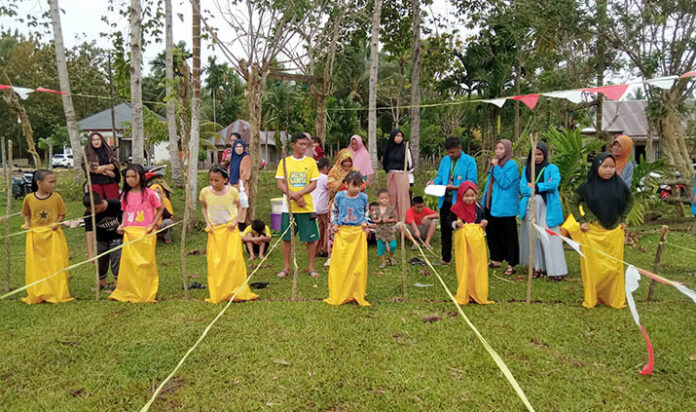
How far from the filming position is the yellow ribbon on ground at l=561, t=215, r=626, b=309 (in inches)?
189

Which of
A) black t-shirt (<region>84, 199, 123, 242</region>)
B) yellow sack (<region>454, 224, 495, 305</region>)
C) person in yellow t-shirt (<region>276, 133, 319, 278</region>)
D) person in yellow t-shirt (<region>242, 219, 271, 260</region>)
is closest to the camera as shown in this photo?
yellow sack (<region>454, 224, 495, 305</region>)

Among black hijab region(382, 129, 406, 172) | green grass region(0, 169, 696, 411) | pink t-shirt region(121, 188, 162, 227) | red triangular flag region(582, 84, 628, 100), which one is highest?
red triangular flag region(582, 84, 628, 100)

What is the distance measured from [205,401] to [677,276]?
588cm

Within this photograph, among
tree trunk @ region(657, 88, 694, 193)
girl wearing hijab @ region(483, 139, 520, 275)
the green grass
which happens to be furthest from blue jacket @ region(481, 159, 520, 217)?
tree trunk @ region(657, 88, 694, 193)

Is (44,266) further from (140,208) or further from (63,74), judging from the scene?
(63,74)

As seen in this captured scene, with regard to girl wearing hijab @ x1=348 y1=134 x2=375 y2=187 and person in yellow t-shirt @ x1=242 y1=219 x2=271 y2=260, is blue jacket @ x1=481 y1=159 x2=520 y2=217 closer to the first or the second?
girl wearing hijab @ x1=348 y1=134 x2=375 y2=187

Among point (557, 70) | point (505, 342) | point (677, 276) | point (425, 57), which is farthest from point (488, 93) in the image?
point (505, 342)

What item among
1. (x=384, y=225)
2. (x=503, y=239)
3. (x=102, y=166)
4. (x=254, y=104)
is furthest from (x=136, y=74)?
(x=503, y=239)

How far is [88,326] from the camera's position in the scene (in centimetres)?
441

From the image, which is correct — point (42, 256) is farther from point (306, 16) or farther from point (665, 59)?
point (665, 59)

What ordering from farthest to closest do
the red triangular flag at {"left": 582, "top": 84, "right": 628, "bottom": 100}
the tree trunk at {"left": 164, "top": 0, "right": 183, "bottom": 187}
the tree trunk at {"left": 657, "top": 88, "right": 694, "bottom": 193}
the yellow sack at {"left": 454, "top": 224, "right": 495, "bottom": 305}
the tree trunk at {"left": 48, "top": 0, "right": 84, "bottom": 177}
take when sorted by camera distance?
the tree trunk at {"left": 164, "top": 0, "right": 183, "bottom": 187}
the tree trunk at {"left": 48, "top": 0, "right": 84, "bottom": 177}
the tree trunk at {"left": 657, "top": 88, "right": 694, "bottom": 193}
the red triangular flag at {"left": 582, "top": 84, "right": 628, "bottom": 100}
the yellow sack at {"left": 454, "top": 224, "right": 495, "bottom": 305}

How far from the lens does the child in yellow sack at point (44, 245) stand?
520 cm

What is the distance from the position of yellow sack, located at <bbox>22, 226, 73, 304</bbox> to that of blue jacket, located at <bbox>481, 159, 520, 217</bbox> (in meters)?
5.15

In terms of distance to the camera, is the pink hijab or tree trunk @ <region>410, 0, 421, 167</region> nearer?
the pink hijab
